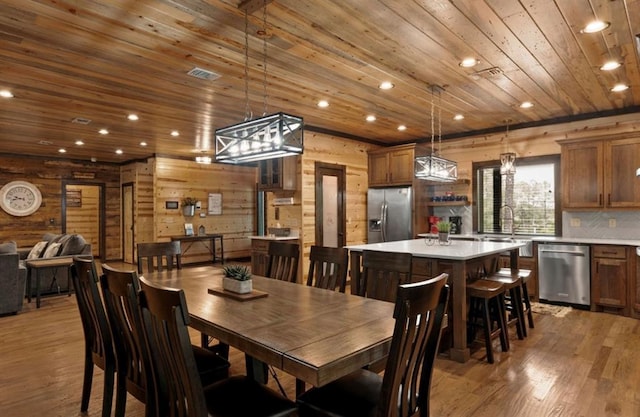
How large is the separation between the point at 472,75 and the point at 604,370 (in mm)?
2871

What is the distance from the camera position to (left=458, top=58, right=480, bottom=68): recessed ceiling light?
3396 millimetres

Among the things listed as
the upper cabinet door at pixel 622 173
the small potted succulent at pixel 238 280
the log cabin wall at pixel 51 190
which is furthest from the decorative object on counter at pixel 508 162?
the log cabin wall at pixel 51 190

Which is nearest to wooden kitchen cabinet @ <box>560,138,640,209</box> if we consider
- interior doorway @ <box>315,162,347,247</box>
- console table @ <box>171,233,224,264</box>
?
interior doorway @ <box>315,162,347,247</box>

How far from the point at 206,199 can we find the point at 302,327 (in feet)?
26.7

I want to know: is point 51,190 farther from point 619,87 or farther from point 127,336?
point 619,87

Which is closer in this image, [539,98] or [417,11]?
[417,11]

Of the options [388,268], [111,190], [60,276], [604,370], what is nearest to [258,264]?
[60,276]

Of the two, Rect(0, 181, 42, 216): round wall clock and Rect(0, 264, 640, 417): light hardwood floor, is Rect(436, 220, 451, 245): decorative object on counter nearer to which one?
Rect(0, 264, 640, 417): light hardwood floor

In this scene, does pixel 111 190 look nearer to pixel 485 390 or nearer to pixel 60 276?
pixel 60 276

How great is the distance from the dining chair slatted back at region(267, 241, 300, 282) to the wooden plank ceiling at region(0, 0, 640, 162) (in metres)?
1.67

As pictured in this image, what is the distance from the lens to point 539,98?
470cm

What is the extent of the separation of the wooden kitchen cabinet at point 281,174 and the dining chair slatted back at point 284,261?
8.15ft

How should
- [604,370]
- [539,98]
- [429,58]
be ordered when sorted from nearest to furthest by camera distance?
[604,370] → [429,58] → [539,98]

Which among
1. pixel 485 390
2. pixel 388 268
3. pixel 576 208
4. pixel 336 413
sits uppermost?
pixel 576 208
